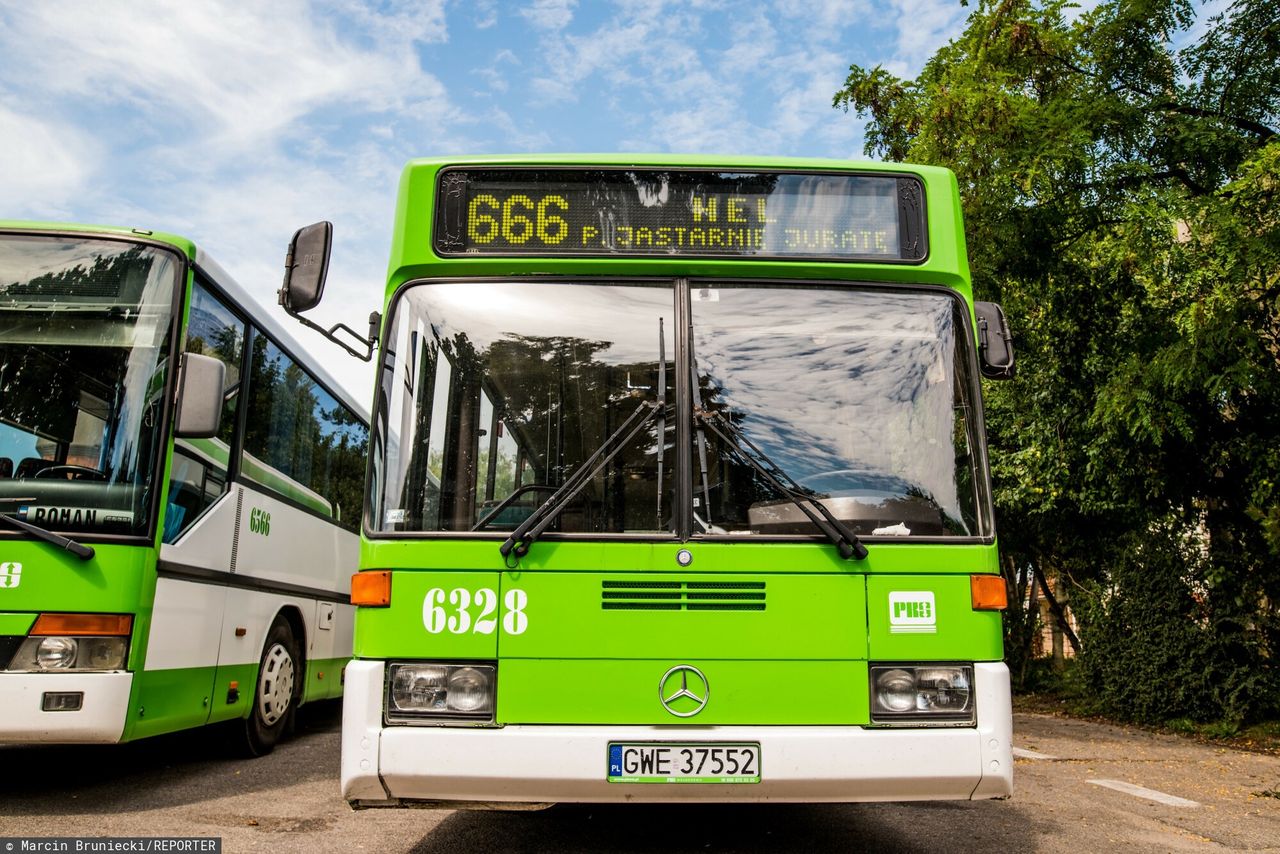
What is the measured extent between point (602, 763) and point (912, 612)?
1349 mm

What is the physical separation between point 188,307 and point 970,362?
4.45 m

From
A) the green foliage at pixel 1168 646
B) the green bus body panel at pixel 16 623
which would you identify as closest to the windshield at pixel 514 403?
the green bus body panel at pixel 16 623

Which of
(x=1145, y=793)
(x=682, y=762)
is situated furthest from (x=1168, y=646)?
(x=682, y=762)

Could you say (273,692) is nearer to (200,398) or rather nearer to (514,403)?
(200,398)

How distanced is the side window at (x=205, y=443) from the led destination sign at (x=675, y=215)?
7.92ft

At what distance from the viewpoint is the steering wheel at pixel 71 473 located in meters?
6.17

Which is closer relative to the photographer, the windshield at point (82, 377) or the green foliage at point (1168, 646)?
the windshield at point (82, 377)

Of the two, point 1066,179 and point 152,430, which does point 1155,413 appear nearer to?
point 1066,179

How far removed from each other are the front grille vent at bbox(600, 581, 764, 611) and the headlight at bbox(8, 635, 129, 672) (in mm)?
3077

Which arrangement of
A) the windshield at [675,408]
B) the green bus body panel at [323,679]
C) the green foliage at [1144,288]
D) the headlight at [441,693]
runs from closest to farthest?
the headlight at [441,693] → the windshield at [675,408] → the green bus body panel at [323,679] → the green foliage at [1144,288]

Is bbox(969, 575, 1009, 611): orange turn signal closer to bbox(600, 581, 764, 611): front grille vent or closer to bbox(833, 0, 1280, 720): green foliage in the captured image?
bbox(600, 581, 764, 611): front grille vent

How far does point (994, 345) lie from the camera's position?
5.32m

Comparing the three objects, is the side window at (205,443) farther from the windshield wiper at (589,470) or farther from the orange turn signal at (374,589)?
the windshield wiper at (589,470)

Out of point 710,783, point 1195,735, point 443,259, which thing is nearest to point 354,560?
point 443,259
